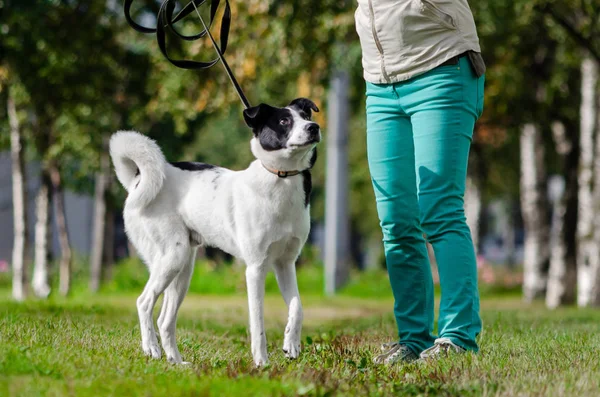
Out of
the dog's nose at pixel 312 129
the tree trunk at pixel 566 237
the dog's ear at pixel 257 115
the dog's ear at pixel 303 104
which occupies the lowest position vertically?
the tree trunk at pixel 566 237

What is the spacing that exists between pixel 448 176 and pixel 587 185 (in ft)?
33.6

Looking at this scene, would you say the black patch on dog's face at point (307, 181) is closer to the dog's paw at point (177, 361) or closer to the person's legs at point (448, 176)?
the person's legs at point (448, 176)

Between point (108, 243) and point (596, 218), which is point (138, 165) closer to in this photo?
point (596, 218)

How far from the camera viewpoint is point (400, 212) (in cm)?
512

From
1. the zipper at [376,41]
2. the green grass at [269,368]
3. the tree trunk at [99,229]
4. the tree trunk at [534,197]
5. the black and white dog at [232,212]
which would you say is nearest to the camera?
the green grass at [269,368]

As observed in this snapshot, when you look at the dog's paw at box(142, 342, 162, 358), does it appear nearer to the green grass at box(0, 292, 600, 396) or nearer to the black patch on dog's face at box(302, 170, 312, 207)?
the green grass at box(0, 292, 600, 396)

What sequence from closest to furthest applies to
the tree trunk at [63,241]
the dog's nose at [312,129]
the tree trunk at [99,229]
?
the dog's nose at [312,129]
the tree trunk at [63,241]
the tree trunk at [99,229]

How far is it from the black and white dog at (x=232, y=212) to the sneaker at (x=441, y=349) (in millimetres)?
710

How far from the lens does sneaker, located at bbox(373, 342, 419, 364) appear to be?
4.91 m

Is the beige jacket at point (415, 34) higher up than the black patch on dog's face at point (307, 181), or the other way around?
the beige jacket at point (415, 34)

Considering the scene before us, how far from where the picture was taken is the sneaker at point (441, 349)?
4.74 metres

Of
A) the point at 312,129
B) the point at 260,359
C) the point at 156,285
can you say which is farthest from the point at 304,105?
the point at 260,359

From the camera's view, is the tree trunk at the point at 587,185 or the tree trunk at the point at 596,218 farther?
the tree trunk at the point at 587,185

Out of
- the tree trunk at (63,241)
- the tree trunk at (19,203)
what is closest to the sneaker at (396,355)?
the tree trunk at (19,203)
